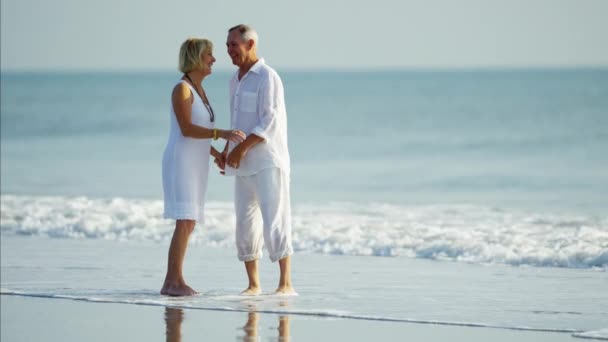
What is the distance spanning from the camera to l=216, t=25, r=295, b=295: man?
24.9 feet

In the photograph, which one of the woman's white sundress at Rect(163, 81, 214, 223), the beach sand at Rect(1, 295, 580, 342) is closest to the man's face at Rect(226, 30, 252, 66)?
the woman's white sundress at Rect(163, 81, 214, 223)

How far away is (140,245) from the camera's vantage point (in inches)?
436

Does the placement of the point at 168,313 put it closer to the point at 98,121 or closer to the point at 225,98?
the point at 98,121

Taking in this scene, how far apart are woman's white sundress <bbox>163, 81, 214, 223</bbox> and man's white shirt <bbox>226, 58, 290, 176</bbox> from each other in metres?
0.20

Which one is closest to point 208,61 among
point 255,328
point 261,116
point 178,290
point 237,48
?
point 237,48

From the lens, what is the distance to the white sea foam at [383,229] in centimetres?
1016

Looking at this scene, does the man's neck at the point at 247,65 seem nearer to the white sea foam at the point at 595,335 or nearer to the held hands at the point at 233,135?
the held hands at the point at 233,135

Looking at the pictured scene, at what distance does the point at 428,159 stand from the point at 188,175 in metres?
18.5

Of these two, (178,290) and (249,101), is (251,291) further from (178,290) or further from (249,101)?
(249,101)

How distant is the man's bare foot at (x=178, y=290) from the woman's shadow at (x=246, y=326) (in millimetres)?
446

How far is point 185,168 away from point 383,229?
4276 mm

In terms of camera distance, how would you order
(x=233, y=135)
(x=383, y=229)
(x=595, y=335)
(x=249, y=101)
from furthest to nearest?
(x=383, y=229) → (x=249, y=101) → (x=233, y=135) → (x=595, y=335)

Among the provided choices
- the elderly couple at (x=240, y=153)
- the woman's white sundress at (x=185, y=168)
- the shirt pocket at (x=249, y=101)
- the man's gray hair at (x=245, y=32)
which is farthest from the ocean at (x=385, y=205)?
the man's gray hair at (x=245, y=32)

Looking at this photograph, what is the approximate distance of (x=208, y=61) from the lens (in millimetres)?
7750
